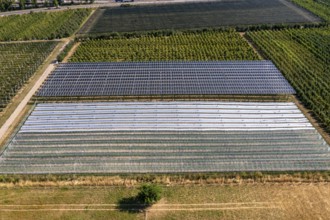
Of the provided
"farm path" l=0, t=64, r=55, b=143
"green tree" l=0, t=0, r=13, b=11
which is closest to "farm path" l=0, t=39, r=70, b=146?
"farm path" l=0, t=64, r=55, b=143

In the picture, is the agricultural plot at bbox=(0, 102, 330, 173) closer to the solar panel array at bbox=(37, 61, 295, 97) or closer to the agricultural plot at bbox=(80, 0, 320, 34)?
the solar panel array at bbox=(37, 61, 295, 97)

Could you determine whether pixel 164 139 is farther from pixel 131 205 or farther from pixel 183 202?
pixel 131 205

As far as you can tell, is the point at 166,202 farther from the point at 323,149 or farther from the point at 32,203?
the point at 323,149

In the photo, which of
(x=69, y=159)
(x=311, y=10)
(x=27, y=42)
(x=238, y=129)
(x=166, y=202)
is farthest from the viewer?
(x=311, y=10)

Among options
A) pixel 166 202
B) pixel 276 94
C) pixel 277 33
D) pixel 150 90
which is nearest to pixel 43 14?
pixel 150 90

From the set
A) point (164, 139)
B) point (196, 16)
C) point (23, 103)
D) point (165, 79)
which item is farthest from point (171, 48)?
point (23, 103)

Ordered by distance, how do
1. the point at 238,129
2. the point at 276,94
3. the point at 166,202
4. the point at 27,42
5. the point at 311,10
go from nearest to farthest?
1. the point at 166,202
2. the point at 238,129
3. the point at 276,94
4. the point at 27,42
5. the point at 311,10
